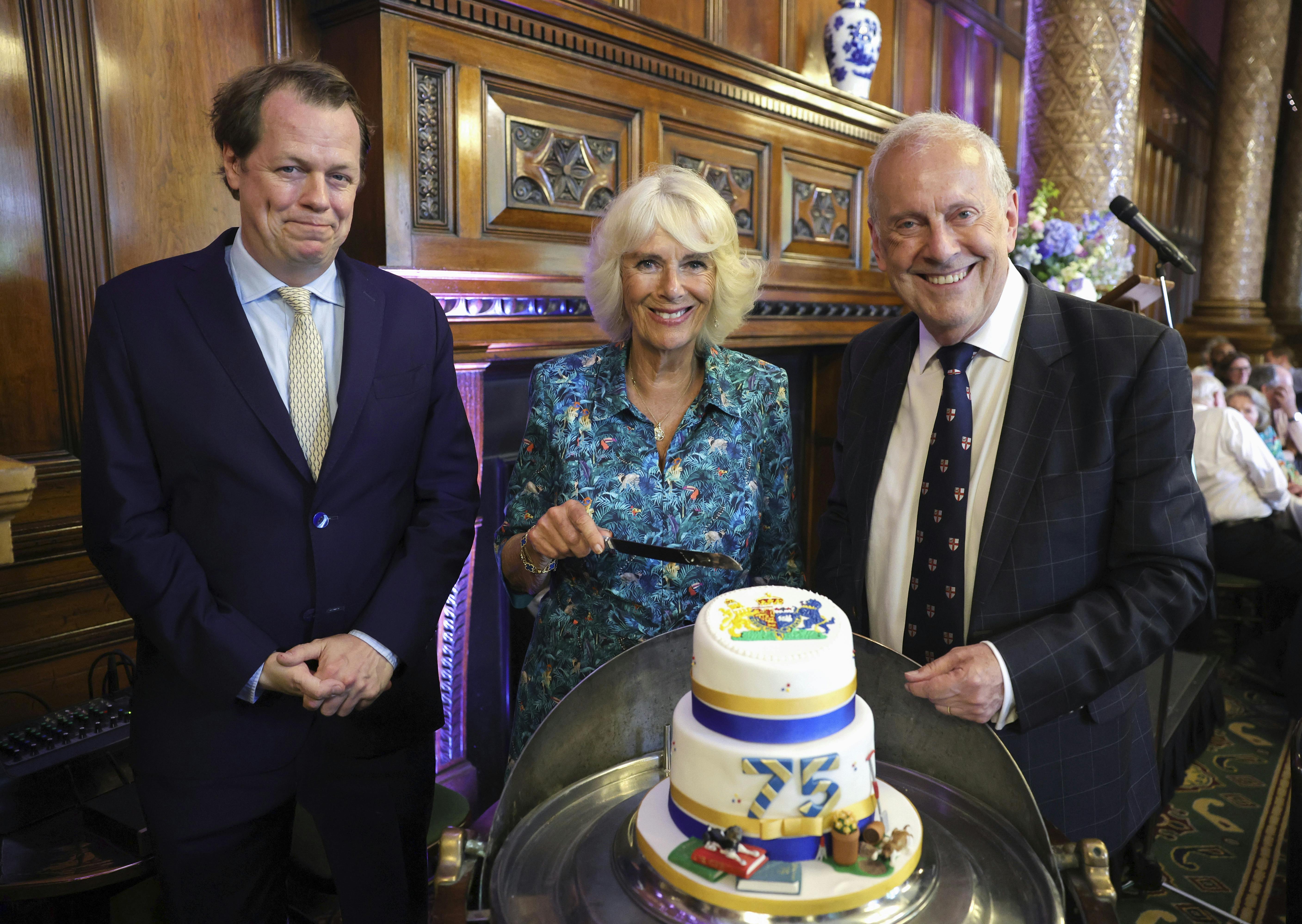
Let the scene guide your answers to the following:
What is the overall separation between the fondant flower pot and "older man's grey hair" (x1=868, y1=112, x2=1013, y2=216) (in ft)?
3.24

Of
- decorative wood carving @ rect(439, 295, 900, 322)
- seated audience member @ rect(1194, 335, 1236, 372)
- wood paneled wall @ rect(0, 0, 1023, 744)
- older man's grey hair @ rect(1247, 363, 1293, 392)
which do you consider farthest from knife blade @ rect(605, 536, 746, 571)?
seated audience member @ rect(1194, 335, 1236, 372)

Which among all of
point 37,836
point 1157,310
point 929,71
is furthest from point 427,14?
point 1157,310

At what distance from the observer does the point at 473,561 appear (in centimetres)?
253

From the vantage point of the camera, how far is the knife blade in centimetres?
133

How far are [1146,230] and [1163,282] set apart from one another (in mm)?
333

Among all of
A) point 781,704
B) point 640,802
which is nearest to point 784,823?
point 781,704

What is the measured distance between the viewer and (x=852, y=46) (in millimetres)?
3457

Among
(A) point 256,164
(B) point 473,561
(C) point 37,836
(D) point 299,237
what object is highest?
(A) point 256,164

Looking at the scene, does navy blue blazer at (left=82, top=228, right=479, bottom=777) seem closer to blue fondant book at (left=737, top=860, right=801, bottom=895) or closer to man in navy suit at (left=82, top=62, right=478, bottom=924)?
man in navy suit at (left=82, top=62, right=478, bottom=924)

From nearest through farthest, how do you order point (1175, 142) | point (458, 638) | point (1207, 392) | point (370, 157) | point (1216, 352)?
point (370, 157) < point (458, 638) < point (1207, 392) < point (1216, 352) < point (1175, 142)

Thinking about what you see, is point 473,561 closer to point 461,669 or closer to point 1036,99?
point 461,669

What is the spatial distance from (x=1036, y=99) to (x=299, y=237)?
4216mm

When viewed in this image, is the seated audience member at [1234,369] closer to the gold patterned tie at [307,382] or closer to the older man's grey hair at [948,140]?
the older man's grey hair at [948,140]

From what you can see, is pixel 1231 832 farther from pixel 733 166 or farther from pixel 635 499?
pixel 733 166
